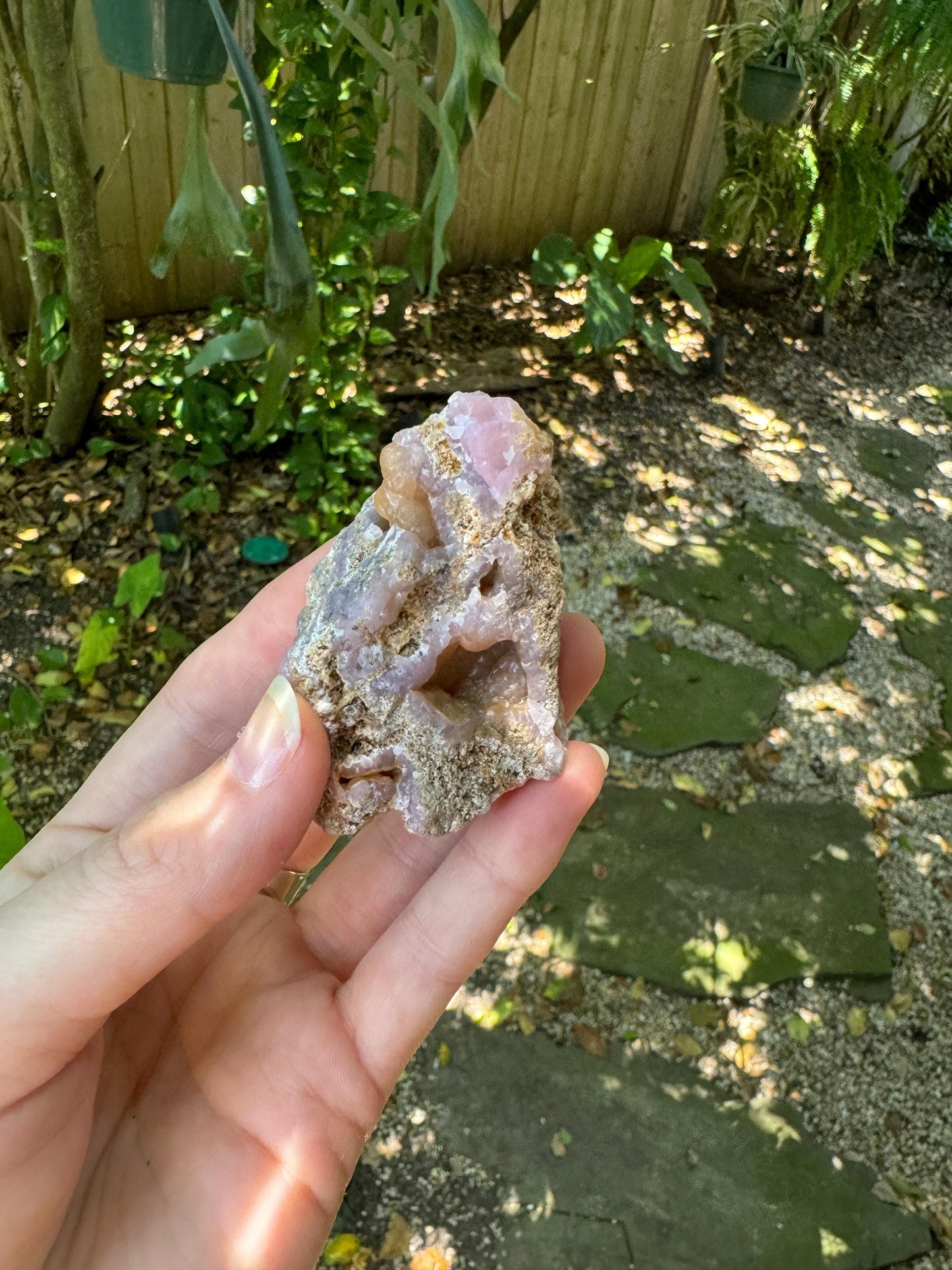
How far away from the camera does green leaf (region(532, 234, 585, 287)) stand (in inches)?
206

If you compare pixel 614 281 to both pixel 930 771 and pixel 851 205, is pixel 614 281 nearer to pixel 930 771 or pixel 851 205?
pixel 851 205

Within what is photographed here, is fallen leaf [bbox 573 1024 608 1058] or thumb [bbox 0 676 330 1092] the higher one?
thumb [bbox 0 676 330 1092]

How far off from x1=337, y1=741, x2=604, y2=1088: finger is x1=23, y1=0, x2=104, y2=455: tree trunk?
265 cm

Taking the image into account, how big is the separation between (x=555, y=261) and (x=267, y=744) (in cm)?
462

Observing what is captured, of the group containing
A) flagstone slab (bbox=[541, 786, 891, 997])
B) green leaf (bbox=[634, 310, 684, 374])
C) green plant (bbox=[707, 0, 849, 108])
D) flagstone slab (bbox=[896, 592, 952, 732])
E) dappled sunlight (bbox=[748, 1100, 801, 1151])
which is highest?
green plant (bbox=[707, 0, 849, 108])

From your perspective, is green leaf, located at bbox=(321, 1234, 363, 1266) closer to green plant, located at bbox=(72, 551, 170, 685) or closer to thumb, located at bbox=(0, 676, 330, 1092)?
thumb, located at bbox=(0, 676, 330, 1092)

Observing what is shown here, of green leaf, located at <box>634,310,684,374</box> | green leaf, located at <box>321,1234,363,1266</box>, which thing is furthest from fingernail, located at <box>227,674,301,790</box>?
green leaf, located at <box>634,310,684,374</box>

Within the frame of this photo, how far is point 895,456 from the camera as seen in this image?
16.7 feet

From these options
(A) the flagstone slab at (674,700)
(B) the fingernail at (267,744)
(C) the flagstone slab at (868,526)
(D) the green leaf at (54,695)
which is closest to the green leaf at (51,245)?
(D) the green leaf at (54,695)

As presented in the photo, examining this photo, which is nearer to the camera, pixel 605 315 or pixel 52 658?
pixel 52 658

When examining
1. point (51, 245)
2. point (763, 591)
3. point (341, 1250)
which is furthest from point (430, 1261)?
point (51, 245)

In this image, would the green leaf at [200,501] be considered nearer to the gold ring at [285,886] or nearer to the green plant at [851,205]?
the gold ring at [285,886]

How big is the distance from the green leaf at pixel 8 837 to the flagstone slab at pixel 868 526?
3.73m

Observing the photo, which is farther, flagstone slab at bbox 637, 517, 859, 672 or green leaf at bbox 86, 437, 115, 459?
flagstone slab at bbox 637, 517, 859, 672
